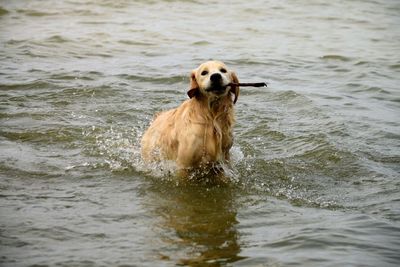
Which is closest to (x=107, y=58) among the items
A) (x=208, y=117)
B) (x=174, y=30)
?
(x=174, y=30)

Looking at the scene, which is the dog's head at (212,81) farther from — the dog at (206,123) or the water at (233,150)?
the water at (233,150)

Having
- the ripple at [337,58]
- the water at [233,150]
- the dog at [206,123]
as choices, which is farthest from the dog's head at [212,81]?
the ripple at [337,58]

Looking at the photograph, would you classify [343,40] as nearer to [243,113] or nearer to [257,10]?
[257,10]

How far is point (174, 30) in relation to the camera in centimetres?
1705

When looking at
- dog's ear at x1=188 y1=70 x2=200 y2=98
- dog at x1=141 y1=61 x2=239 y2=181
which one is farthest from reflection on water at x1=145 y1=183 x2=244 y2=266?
dog's ear at x1=188 y1=70 x2=200 y2=98

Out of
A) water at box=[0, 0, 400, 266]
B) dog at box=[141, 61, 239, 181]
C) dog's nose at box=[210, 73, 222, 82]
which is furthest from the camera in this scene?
dog at box=[141, 61, 239, 181]

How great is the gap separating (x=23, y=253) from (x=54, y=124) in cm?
461

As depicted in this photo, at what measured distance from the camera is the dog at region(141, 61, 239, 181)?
7.31 m

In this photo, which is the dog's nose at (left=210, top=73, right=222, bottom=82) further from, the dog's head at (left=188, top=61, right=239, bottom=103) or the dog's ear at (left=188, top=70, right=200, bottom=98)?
the dog's ear at (left=188, top=70, right=200, bottom=98)

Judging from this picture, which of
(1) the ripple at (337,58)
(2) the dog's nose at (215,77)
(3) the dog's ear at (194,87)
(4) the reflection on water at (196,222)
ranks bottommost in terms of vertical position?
(4) the reflection on water at (196,222)

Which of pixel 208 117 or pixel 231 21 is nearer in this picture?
pixel 208 117

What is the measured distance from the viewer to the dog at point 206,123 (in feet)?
24.0

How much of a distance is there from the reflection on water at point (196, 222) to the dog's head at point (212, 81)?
1106 mm

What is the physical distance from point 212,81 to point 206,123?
558 millimetres
